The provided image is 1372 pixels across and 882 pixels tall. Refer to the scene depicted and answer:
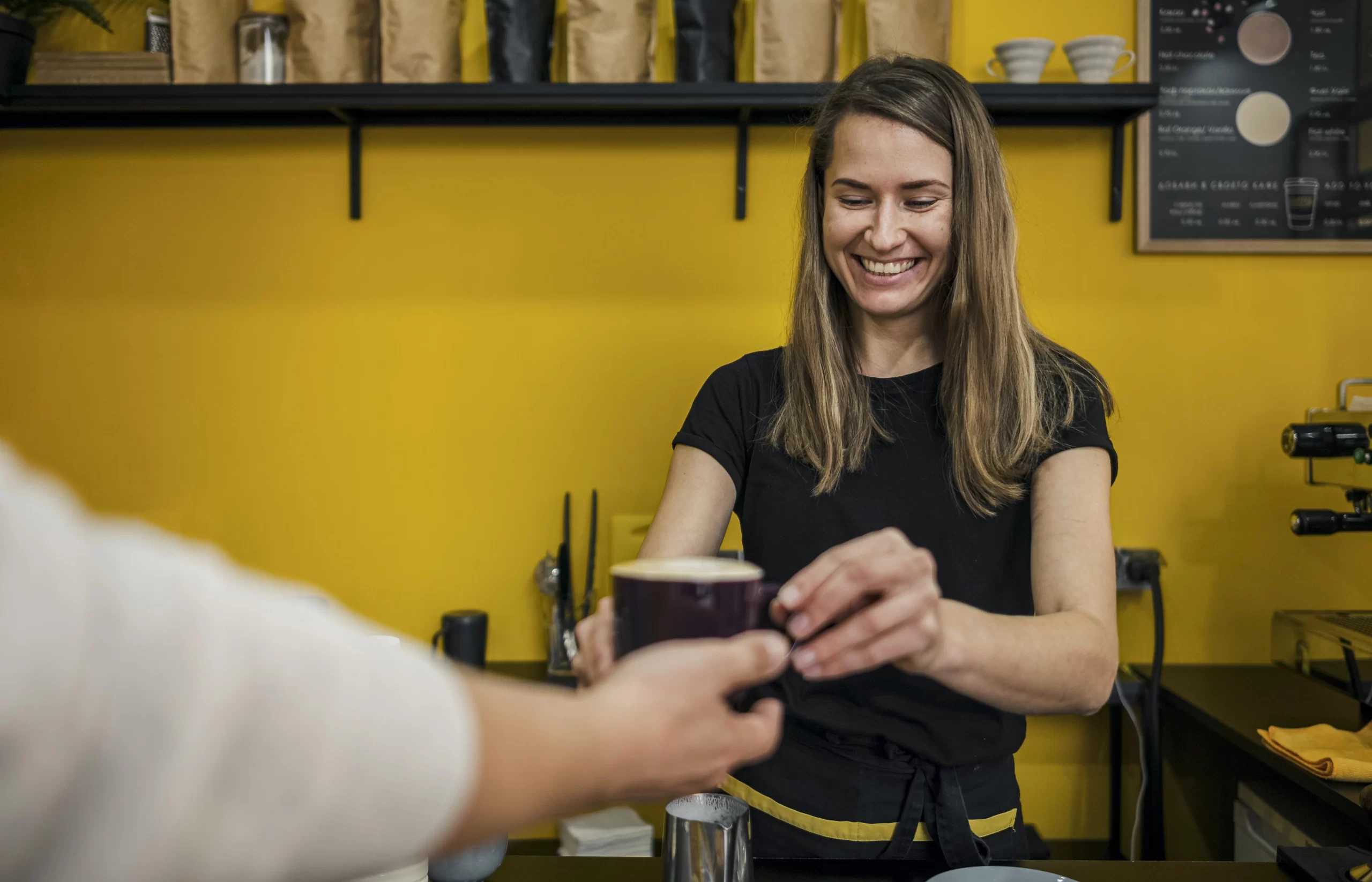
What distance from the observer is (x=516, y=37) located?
6.60ft

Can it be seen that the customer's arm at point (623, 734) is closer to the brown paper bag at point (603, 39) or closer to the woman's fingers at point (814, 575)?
the woman's fingers at point (814, 575)

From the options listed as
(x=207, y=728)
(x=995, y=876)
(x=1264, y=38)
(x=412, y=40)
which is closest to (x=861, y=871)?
(x=995, y=876)

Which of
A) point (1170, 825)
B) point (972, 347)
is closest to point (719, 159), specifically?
point (972, 347)

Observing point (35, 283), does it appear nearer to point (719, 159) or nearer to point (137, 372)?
point (137, 372)

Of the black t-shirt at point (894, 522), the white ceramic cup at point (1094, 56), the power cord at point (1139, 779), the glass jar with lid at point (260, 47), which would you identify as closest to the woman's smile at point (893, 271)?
the black t-shirt at point (894, 522)

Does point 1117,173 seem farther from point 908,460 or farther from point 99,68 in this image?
point 99,68

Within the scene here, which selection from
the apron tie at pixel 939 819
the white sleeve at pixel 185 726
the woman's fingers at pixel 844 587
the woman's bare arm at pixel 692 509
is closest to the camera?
the white sleeve at pixel 185 726

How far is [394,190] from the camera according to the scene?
2223mm

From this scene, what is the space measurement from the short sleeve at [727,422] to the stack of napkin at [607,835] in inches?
34.4

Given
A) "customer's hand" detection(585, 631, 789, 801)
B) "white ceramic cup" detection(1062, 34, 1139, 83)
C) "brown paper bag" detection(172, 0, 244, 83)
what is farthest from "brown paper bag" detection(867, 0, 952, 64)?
"customer's hand" detection(585, 631, 789, 801)

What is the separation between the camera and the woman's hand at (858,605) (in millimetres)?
762

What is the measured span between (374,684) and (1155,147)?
87.1 inches

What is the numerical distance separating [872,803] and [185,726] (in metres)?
1.00

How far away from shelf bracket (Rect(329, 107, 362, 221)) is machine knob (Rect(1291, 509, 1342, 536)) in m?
1.99
